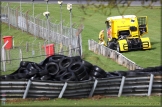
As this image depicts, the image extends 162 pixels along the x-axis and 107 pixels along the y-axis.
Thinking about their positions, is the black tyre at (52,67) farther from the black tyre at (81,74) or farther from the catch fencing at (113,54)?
the catch fencing at (113,54)

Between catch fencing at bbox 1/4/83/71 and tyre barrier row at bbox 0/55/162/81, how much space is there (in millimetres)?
5581

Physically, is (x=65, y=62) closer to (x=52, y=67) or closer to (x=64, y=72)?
(x=52, y=67)

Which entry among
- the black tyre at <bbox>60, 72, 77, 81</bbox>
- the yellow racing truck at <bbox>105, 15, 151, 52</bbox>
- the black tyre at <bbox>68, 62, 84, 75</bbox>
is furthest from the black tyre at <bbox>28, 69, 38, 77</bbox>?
the yellow racing truck at <bbox>105, 15, 151, 52</bbox>

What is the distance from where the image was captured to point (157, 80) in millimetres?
18812

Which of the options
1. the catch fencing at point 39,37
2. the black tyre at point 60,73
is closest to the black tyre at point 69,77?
the black tyre at point 60,73

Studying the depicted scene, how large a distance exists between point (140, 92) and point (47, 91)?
340 centimetres

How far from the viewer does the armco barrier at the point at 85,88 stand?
57.6 feet

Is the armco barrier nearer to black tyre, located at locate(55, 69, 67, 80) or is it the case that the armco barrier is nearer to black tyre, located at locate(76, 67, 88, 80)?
black tyre, located at locate(76, 67, 88, 80)

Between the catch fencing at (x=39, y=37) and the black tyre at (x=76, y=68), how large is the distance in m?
6.33

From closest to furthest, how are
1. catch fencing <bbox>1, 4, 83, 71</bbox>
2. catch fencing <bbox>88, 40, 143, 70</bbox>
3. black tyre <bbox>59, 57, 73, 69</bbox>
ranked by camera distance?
black tyre <bbox>59, 57, 73, 69</bbox> → catch fencing <bbox>88, 40, 143, 70</bbox> → catch fencing <bbox>1, 4, 83, 71</bbox>

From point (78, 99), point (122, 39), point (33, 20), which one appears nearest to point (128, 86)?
point (78, 99)

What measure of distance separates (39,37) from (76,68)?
20240 millimetres

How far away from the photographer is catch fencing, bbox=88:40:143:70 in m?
27.6

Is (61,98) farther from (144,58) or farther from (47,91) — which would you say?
(144,58)
